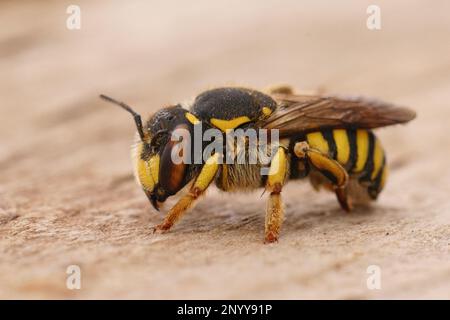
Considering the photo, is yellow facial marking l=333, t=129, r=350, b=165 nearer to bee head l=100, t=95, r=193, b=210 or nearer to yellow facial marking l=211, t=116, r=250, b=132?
yellow facial marking l=211, t=116, r=250, b=132

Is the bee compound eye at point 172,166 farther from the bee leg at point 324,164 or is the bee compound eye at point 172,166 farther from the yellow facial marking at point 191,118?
the bee leg at point 324,164

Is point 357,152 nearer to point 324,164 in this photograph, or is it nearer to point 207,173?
point 324,164

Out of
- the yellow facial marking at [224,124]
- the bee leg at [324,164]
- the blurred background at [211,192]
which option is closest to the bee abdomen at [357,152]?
the bee leg at [324,164]

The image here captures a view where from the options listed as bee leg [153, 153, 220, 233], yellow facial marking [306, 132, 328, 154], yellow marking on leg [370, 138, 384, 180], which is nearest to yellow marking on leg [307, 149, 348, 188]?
yellow facial marking [306, 132, 328, 154]

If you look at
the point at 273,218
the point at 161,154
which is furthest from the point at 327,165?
the point at 161,154
